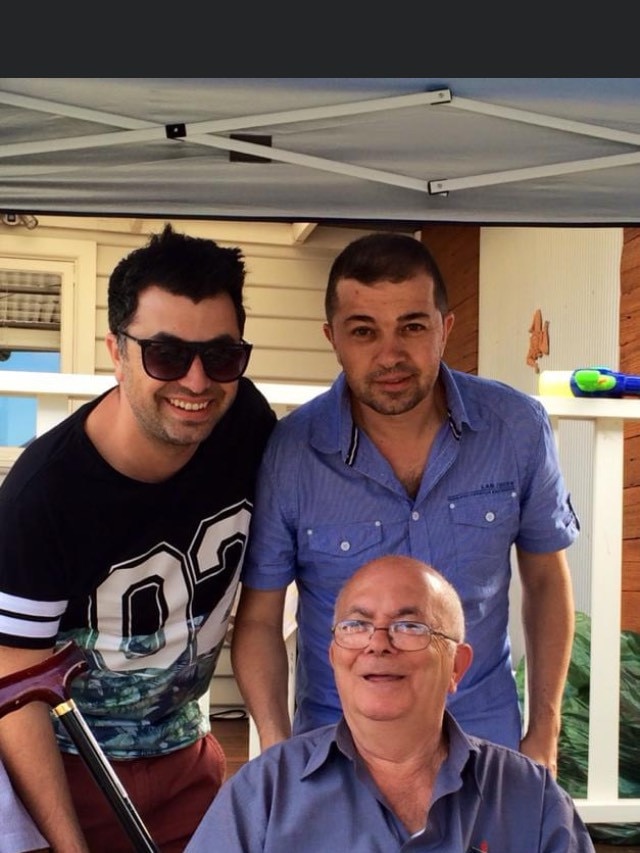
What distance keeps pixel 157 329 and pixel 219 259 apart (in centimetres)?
20


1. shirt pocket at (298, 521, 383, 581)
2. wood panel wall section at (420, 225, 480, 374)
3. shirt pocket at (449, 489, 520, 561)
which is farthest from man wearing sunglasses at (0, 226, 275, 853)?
wood panel wall section at (420, 225, 480, 374)

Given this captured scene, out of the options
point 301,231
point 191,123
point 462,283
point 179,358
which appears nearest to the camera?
point 179,358

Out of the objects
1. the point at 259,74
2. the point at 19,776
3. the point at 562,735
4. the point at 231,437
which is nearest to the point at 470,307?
the point at 562,735

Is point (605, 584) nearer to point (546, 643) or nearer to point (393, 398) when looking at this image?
point (546, 643)

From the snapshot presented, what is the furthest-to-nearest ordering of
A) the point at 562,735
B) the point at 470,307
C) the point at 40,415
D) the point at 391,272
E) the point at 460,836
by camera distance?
the point at 470,307 < the point at 562,735 < the point at 40,415 < the point at 391,272 < the point at 460,836

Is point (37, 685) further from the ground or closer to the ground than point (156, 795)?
further from the ground

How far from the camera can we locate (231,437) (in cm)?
224

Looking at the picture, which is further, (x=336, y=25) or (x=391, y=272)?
(x=391, y=272)

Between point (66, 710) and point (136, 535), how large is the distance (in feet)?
1.23

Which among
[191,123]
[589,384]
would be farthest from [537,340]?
[191,123]

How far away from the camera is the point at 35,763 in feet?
6.53

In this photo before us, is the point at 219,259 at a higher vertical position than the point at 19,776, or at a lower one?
Answer: higher

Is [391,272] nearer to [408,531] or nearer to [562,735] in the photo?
Answer: [408,531]

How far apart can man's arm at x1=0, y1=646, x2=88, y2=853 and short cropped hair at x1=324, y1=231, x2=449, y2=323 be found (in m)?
0.93
